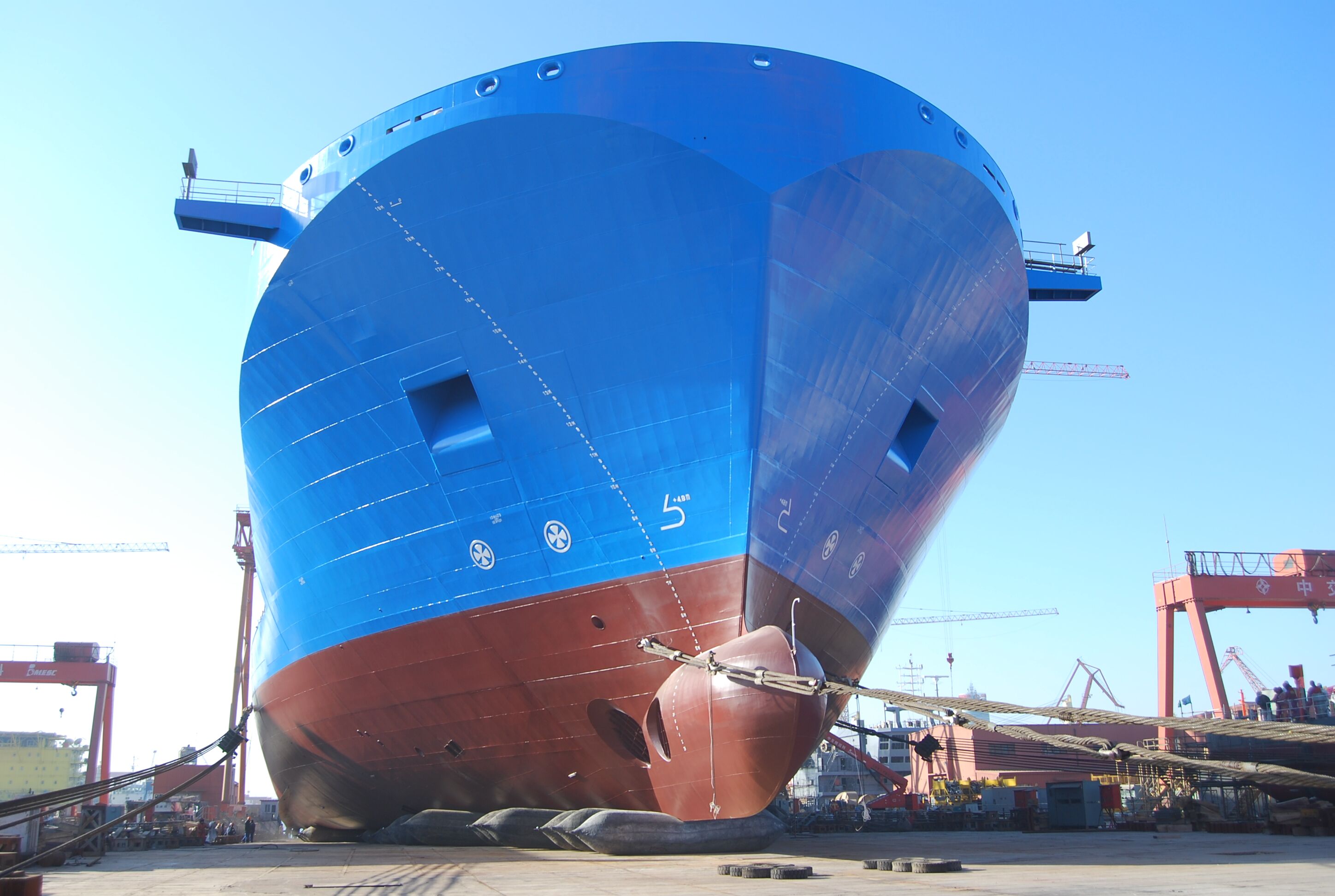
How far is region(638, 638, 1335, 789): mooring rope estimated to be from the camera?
17.3 feet

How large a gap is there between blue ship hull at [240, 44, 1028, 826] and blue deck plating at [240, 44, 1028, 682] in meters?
0.03

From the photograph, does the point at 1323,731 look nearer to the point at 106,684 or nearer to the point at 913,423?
the point at 913,423

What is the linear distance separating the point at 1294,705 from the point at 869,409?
54.1 ft

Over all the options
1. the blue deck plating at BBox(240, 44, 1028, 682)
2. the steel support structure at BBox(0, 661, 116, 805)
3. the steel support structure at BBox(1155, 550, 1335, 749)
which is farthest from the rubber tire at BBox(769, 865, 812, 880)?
the steel support structure at BBox(0, 661, 116, 805)

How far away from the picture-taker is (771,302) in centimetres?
957

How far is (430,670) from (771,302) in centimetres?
572

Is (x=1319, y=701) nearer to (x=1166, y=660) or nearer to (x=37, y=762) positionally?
(x=1166, y=660)

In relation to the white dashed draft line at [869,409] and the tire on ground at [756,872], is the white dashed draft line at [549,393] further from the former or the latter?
the tire on ground at [756,872]

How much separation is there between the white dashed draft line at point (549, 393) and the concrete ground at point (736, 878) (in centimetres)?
246

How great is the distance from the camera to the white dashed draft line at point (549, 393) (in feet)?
30.7

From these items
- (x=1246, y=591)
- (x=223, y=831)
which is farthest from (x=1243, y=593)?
(x=223, y=831)

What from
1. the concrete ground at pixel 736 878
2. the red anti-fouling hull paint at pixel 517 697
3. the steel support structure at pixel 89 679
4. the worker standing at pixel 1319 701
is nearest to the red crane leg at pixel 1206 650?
the worker standing at pixel 1319 701

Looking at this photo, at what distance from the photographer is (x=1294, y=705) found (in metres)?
20.8

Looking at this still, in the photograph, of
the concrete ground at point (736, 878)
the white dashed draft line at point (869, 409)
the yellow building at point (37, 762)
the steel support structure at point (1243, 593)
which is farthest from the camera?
the yellow building at point (37, 762)
